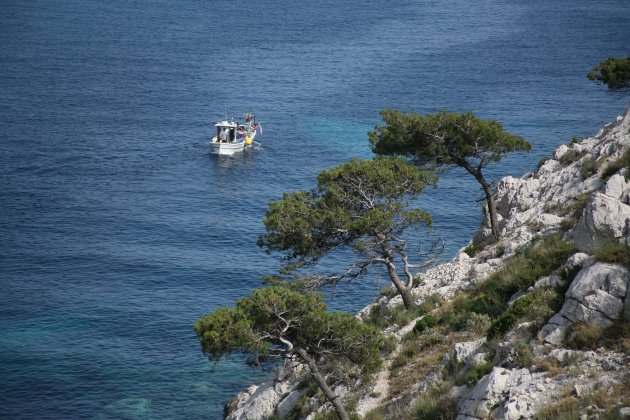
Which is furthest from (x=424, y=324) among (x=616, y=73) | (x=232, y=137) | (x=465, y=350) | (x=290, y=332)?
(x=232, y=137)

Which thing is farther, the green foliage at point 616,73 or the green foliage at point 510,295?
the green foliage at point 616,73

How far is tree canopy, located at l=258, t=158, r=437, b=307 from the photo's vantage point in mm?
39125

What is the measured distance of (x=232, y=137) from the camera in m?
116

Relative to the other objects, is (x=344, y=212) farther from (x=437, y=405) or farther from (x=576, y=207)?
(x=437, y=405)

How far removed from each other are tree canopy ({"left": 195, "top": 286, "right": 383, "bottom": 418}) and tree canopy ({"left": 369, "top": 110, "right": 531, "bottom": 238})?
49.8 feet

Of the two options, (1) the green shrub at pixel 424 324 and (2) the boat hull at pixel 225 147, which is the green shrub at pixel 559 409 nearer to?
(1) the green shrub at pixel 424 324

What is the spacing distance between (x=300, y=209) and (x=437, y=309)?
837 cm

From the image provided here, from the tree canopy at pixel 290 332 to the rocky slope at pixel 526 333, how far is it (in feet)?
5.85

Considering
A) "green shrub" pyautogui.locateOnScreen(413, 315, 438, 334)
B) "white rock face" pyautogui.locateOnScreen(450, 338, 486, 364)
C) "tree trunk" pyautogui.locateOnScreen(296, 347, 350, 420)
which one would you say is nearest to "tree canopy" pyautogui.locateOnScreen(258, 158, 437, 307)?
"green shrub" pyautogui.locateOnScreen(413, 315, 438, 334)

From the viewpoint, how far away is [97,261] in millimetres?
79438

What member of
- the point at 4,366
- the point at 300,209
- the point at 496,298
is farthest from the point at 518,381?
the point at 4,366

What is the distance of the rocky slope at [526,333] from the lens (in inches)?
922

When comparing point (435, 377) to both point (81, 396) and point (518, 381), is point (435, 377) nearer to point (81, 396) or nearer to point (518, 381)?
point (518, 381)

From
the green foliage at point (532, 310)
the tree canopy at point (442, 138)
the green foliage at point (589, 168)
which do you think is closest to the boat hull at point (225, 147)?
the tree canopy at point (442, 138)
